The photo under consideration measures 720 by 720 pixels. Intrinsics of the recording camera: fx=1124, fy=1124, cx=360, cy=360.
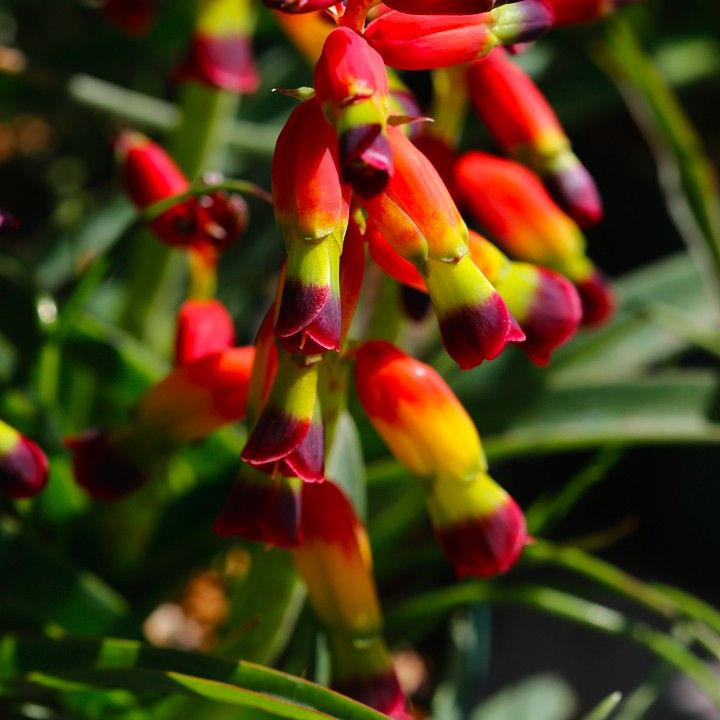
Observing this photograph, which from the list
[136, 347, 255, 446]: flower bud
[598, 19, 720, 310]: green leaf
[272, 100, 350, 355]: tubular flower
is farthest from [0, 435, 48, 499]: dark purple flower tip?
[598, 19, 720, 310]: green leaf

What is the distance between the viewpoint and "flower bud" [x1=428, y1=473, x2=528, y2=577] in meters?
0.86

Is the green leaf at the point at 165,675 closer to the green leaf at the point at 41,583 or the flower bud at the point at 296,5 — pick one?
the green leaf at the point at 41,583

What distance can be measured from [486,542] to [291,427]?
0.69 feet

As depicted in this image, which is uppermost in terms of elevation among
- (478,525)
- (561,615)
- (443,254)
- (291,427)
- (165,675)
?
(443,254)

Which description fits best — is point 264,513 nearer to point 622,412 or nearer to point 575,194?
point 575,194

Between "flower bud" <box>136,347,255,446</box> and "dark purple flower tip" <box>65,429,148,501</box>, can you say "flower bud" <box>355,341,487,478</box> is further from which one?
"dark purple flower tip" <box>65,429,148,501</box>

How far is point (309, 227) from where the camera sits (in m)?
0.69

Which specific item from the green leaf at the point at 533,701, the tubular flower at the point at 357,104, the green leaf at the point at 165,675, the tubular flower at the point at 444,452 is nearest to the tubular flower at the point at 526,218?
the tubular flower at the point at 444,452

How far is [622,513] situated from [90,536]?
3.25ft

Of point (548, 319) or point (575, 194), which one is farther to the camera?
point (575, 194)

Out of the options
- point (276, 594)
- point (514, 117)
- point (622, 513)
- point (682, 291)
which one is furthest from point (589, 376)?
point (622, 513)

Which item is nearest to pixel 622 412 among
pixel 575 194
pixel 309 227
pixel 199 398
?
pixel 575 194

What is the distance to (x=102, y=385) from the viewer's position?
4.06ft

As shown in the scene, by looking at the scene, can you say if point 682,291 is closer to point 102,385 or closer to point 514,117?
point 514,117
